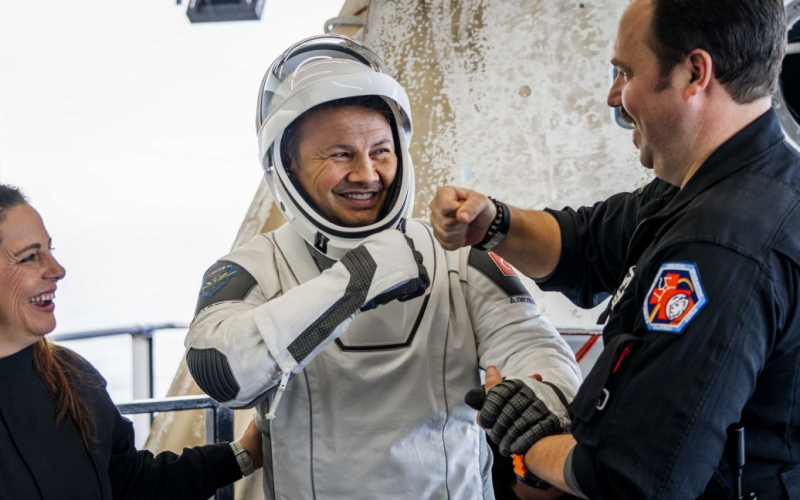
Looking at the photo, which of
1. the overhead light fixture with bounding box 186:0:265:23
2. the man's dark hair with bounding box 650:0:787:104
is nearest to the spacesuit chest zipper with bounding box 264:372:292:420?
Answer: the man's dark hair with bounding box 650:0:787:104

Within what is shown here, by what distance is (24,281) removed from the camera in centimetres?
167

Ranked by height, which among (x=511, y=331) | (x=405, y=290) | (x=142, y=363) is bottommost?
(x=142, y=363)

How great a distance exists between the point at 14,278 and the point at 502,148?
1.80m

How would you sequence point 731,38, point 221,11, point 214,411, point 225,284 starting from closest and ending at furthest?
point 731,38 < point 225,284 < point 214,411 < point 221,11

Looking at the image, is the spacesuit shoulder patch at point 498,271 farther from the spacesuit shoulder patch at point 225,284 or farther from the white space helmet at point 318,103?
the spacesuit shoulder patch at point 225,284

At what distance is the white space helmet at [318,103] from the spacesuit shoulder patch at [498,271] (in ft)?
0.59

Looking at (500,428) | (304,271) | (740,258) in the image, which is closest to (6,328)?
(304,271)

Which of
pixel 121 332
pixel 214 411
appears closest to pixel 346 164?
pixel 214 411

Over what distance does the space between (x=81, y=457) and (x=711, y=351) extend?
4.26 feet

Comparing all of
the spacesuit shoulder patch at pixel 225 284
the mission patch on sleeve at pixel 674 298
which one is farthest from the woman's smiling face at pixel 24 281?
the mission patch on sleeve at pixel 674 298

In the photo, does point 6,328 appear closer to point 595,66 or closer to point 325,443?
point 325,443

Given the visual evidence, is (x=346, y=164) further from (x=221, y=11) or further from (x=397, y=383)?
(x=221, y=11)

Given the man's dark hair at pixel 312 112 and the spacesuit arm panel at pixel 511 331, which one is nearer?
the spacesuit arm panel at pixel 511 331

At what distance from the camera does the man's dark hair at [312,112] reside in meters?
1.63
